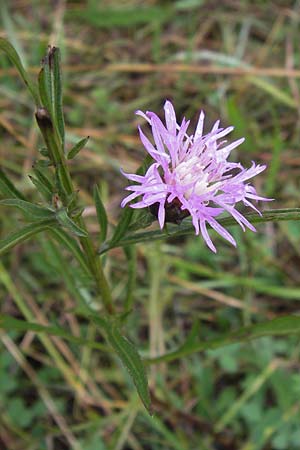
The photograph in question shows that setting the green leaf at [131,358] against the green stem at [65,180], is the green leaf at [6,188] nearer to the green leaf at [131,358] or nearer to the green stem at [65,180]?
the green stem at [65,180]

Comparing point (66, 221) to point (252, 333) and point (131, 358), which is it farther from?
point (252, 333)

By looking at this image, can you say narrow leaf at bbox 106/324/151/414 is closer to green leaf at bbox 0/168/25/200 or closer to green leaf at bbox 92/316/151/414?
green leaf at bbox 92/316/151/414

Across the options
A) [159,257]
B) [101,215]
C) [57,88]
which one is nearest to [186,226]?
[101,215]

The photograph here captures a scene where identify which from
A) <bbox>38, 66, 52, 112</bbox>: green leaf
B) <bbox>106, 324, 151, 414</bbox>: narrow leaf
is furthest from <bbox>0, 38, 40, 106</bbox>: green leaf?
<bbox>106, 324, 151, 414</bbox>: narrow leaf

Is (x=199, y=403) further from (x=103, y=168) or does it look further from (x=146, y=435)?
(x=103, y=168)

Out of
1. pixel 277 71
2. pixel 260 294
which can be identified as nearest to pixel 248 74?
pixel 277 71

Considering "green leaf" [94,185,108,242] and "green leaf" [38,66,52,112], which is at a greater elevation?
"green leaf" [38,66,52,112]

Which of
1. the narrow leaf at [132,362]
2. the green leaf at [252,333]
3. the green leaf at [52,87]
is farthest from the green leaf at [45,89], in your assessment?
the green leaf at [252,333]
